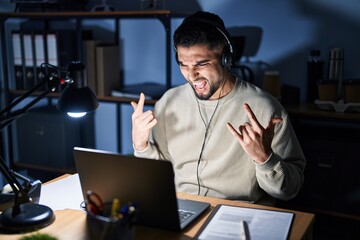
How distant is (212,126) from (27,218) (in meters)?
0.75

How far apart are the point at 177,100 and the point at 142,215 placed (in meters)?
0.72

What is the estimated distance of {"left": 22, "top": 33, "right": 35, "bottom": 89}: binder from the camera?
2785 millimetres

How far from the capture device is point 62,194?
56.4 inches

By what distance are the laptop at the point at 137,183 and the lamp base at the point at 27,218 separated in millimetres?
128

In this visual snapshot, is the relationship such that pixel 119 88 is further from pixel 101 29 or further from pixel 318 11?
pixel 318 11

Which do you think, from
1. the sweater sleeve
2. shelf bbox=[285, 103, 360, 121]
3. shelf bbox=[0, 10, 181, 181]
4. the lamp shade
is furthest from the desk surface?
shelf bbox=[0, 10, 181, 181]

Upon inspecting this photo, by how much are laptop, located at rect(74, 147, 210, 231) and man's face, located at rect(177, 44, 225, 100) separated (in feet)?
1.98

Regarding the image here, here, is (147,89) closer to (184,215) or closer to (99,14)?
(99,14)

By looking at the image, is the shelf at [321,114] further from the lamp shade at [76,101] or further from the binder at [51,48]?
the binder at [51,48]

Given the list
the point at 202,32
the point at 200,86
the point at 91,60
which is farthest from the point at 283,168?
the point at 91,60

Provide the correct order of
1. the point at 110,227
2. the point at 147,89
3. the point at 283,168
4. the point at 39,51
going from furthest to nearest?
the point at 39,51
the point at 147,89
the point at 283,168
the point at 110,227

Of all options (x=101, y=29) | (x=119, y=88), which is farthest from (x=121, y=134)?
(x=101, y=29)

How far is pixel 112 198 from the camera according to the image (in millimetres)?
1087

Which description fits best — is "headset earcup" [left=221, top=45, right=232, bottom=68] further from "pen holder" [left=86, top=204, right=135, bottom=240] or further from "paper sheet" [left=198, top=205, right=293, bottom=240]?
"pen holder" [left=86, top=204, right=135, bottom=240]
